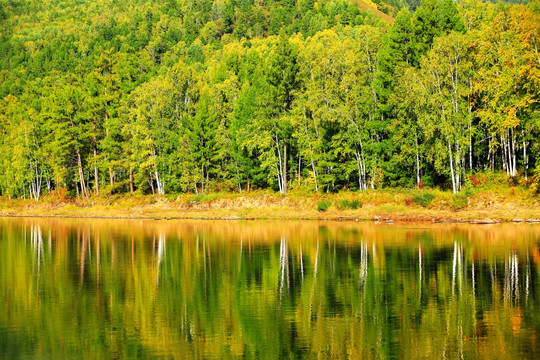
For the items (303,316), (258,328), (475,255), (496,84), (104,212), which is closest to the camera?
(258,328)

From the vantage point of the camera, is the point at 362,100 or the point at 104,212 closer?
the point at 362,100

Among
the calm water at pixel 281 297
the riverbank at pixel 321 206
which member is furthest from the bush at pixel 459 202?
the calm water at pixel 281 297

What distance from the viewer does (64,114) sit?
97.8 m

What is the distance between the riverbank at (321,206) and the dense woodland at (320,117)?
305 cm

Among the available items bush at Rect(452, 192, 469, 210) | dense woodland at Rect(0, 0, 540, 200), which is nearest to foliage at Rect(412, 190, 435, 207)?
bush at Rect(452, 192, 469, 210)

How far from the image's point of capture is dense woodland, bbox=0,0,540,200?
61.4 meters

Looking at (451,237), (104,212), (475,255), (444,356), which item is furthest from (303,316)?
(104,212)

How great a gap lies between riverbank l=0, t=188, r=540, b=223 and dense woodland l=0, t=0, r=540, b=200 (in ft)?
10.0

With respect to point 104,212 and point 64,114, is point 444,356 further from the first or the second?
point 64,114

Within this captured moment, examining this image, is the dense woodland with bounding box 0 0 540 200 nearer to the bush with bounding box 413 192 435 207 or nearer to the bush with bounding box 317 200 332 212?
the bush with bounding box 413 192 435 207

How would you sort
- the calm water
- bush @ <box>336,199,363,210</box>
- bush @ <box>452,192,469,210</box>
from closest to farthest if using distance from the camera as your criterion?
the calm water → bush @ <box>452,192,469,210</box> → bush @ <box>336,199,363,210</box>

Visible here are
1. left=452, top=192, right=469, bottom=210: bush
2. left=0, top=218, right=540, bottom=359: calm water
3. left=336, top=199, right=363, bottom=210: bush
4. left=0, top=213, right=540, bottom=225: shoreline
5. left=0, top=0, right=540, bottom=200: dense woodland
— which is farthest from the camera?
left=336, top=199, right=363, bottom=210: bush

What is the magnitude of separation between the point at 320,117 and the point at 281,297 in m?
47.0

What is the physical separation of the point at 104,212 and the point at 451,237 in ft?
183
